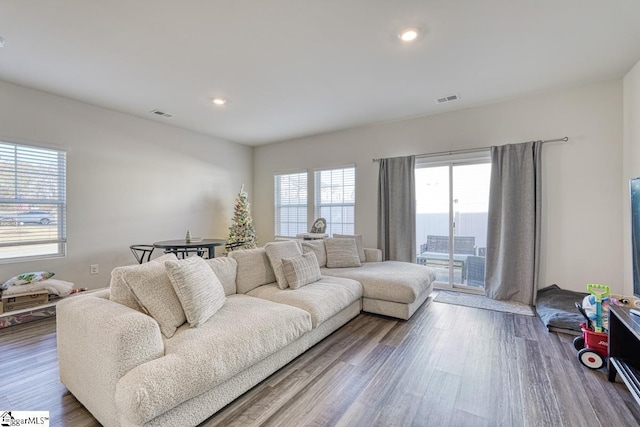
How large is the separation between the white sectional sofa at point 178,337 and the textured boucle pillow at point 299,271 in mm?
23

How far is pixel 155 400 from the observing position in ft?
4.39

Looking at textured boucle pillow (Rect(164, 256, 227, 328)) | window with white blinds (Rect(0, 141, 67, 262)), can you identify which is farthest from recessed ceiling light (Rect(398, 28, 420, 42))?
window with white blinds (Rect(0, 141, 67, 262))

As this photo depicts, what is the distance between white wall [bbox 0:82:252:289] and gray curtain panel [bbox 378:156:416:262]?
3360mm

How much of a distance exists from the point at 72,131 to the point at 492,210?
589 centimetres

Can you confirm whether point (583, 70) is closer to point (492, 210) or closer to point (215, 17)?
point (492, 210)

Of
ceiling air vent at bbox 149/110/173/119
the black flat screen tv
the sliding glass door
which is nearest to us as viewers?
the black flat screen tv

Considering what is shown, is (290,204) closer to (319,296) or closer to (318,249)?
(318,249)

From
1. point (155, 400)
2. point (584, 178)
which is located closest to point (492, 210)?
point (584, 178)

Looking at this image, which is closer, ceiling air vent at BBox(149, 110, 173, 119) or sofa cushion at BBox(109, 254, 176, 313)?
sofa cushion at BBox(109, 254, 176, 313)

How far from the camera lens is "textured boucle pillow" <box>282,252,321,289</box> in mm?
2961

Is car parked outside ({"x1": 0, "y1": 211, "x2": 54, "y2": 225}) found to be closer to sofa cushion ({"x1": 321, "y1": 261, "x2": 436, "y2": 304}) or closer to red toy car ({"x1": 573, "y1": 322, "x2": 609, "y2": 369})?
sofa cushion ({"x1": 321, "y1": 261, "x2": 436, "y2": 304})

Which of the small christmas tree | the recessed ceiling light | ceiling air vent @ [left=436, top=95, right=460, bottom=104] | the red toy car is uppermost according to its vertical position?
ceiling air vent @ [left=436, top=95, right=460, bottom=104]

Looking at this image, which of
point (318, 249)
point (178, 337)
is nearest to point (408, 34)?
point (318, 249)

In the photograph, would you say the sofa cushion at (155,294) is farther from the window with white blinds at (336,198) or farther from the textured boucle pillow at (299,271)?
the window with white blinds at (336,198)
